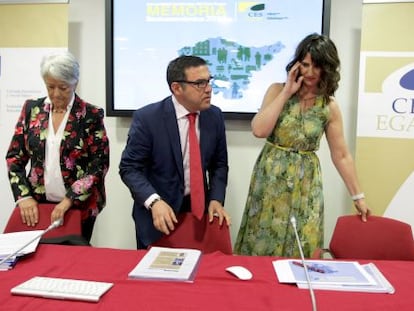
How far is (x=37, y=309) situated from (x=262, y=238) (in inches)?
49.3

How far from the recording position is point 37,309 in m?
1.21

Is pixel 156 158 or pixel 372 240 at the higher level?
pixel 156 158

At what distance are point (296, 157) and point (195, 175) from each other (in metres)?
0.52

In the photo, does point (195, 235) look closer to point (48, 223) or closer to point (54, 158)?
point (48, 223)

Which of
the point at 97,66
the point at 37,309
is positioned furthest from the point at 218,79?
the point at 37,309

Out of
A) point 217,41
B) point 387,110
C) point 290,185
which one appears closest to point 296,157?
point 290,185

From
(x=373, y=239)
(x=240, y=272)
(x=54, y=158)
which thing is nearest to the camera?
(x=240, y=272)

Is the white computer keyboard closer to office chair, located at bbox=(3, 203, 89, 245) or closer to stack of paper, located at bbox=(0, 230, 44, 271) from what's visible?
stack of paper, located at bbox=(0, 230, 44, 271)

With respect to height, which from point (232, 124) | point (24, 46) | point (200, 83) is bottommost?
point (232, 124)

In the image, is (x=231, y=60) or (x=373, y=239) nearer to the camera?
(x=373, y=239)

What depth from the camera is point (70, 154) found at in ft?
7.29

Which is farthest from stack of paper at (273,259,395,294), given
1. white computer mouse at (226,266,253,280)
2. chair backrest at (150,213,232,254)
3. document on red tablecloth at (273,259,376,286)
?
chair backrest at (150,213,232,254)

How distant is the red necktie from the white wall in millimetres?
1174

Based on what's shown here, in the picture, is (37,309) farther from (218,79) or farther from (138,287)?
(218,79)
